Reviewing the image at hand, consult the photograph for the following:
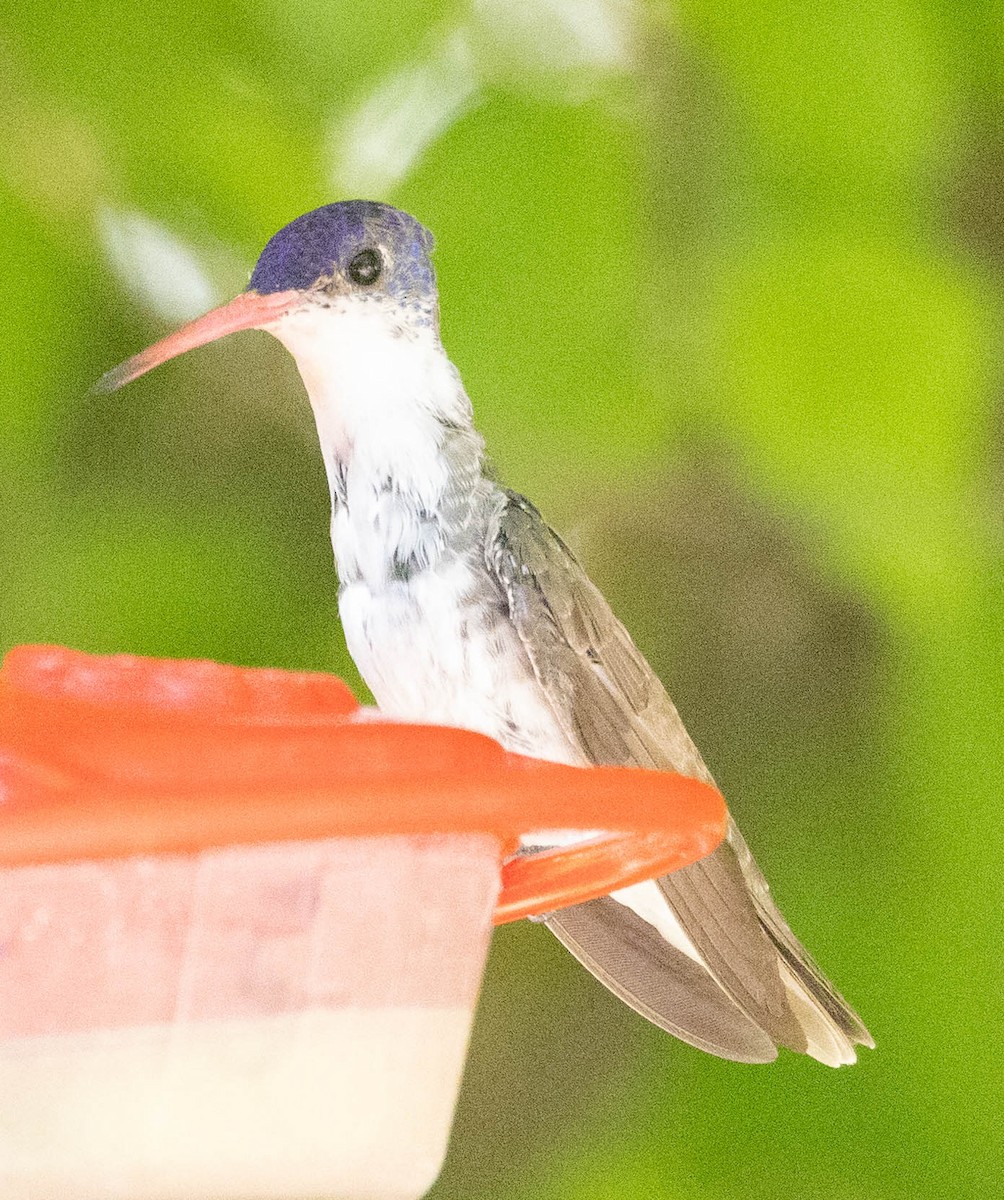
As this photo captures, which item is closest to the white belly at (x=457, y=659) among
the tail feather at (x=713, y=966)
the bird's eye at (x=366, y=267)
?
the tail feather at (x=713, y=966)

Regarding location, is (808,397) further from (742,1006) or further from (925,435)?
(742,1006)

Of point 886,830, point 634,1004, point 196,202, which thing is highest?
point 196,202

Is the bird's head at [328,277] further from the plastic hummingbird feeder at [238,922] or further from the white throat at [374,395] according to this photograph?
the plastic hummingbird feeder at [238,922]

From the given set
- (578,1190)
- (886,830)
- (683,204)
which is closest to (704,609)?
(886,830)

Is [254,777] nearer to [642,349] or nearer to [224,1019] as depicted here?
[224,1019]

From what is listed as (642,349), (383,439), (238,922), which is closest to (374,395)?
(383,439)
